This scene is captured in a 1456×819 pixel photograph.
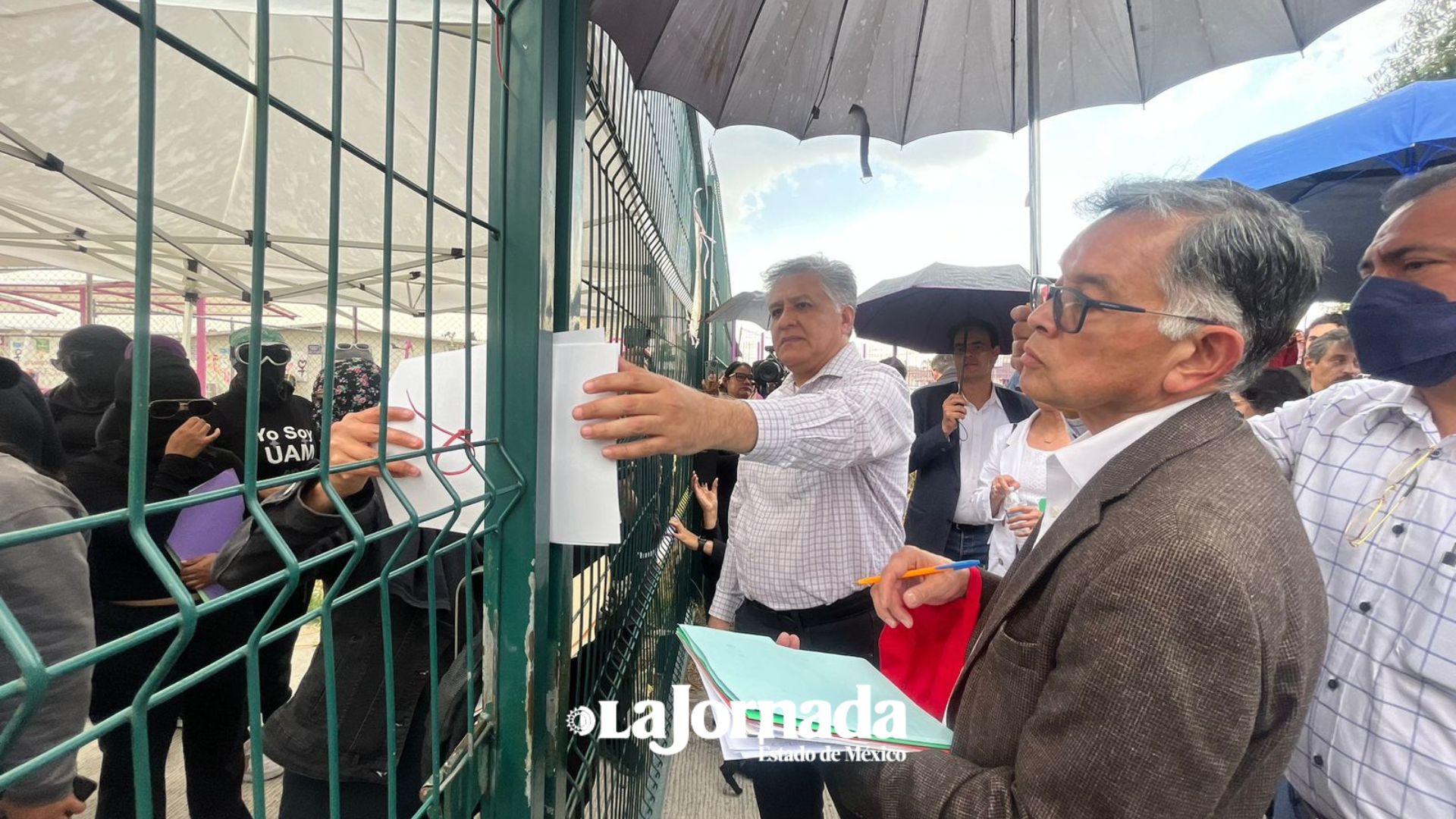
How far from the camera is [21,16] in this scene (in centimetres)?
249

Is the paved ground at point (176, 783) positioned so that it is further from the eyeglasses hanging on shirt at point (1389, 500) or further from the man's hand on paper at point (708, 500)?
the eyeglasses hanging on shirt at point (1389, 500)

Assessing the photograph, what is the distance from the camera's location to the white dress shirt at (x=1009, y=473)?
9.25ft

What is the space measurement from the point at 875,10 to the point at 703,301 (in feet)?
12.2

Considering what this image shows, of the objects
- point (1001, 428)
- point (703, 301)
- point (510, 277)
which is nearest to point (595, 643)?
point (510, 277)

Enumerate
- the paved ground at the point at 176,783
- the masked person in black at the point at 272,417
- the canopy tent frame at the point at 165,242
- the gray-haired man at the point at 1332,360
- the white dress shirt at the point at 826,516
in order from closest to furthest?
the white dress shirt at the point at 826,516, the masked person in black at the point at 272,417, the paved ground at the point at 176,783, the gray-haired man at the point at 1332,360, the canopy tent frame at the point at 165,242

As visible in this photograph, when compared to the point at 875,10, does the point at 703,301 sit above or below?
below

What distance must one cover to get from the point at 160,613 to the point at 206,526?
2.95 feet

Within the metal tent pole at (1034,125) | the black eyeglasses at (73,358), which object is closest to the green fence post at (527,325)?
the metal tent pole at (1034,125)

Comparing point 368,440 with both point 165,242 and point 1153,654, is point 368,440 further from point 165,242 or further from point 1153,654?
point 165,242

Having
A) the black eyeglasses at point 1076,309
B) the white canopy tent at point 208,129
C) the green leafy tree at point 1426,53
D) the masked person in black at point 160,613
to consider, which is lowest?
the masked person in black at point 160,613

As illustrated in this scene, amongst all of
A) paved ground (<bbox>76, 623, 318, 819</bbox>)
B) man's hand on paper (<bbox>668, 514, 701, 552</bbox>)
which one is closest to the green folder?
man's hand on paper (<bbox>668, 514, 701, 552</bbox>)

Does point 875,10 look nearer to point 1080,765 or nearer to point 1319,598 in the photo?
point 1319,598

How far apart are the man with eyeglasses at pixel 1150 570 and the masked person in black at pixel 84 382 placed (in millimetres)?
2515

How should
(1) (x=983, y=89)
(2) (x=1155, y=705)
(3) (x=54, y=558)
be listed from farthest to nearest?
(1) (x=983, y=89) < (3) (x=54, y=558) < (2) (x=1155, y=705)
